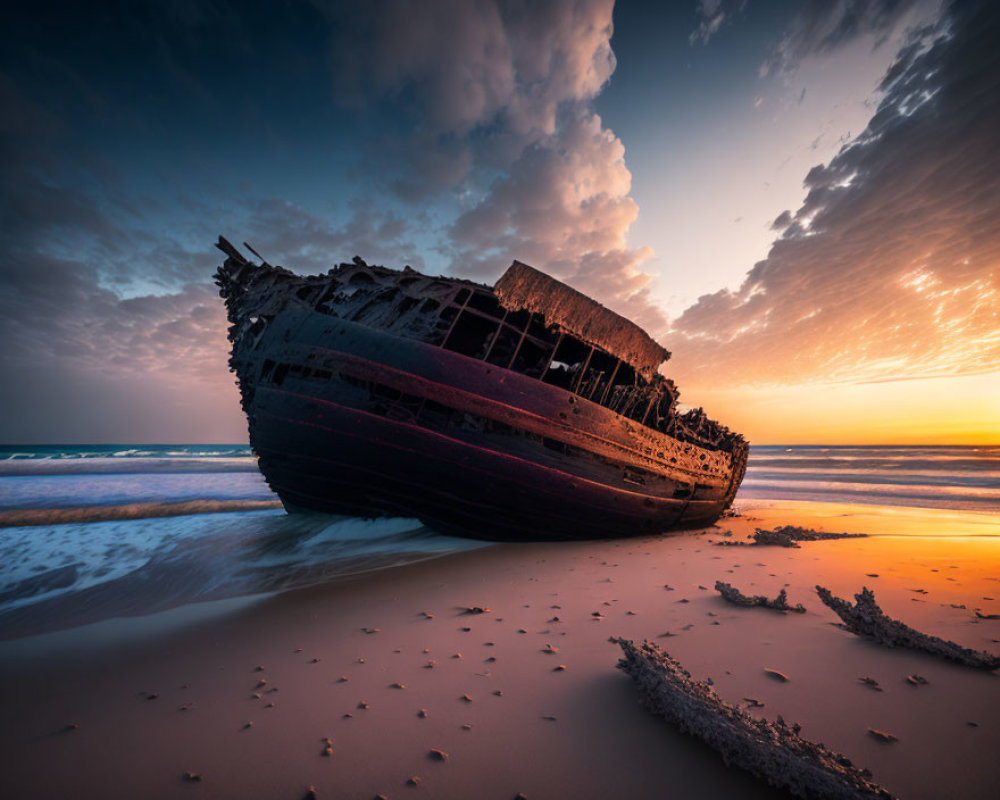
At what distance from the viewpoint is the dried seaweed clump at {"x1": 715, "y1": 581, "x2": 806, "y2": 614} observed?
3490 mm

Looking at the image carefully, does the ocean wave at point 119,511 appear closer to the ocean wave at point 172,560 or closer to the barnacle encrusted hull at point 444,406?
the ocean wave at point 172,560

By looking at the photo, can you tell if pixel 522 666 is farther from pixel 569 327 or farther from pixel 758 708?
pixel 569 327

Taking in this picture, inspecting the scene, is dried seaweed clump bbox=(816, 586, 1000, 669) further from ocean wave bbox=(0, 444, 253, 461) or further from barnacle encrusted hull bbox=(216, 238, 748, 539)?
ocean wave bbox=(0, 444, 253, 461)

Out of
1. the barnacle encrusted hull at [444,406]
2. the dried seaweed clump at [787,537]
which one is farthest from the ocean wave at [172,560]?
the dried seaweed clump at [787,537]

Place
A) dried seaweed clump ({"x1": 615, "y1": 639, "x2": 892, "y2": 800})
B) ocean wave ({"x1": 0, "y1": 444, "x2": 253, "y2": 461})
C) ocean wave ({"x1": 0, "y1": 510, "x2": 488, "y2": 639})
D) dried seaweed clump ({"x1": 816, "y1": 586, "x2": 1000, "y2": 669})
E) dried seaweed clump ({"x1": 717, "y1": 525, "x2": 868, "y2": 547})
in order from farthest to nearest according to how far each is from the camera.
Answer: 1. ocean wave ({"x1": 0, "y1": 444, "x2": 253, "y2": 461})
2. dried seaweed clump ({"x1": 717, "y1": 525, "x2": 868, "y2": 547})
3. ocean wave ({"x1": 0, "y1": 510, "x2": 488, "y2": 639})
4. dried seaweed clump ({"x1": 816, "y1": 586, "x2": 1000, "y2": 669})
5. dried seaweed clump ({"x1": 615, "y1": 639, "x2": 892, "y2": 800})

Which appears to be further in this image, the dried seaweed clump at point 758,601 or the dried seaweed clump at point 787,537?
the dried seaweed clump at point 787,537

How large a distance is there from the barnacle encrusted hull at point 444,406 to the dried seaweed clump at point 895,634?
4.05 metres

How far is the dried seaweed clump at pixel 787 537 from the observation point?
6477 mm

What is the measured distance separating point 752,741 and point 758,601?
242 cm

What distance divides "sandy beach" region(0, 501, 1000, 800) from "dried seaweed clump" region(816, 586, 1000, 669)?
0.26 ft

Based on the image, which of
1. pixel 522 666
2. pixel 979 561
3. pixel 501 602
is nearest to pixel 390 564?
pixel 501 602

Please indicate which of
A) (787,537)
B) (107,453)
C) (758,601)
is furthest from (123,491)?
(107,453)

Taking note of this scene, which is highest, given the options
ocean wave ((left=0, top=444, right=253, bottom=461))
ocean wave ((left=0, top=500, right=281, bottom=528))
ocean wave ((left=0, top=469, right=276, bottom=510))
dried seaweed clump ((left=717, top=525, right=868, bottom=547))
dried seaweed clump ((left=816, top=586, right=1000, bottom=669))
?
dried seaweed clump ((left=717, top=525, right=868, bottom=547))

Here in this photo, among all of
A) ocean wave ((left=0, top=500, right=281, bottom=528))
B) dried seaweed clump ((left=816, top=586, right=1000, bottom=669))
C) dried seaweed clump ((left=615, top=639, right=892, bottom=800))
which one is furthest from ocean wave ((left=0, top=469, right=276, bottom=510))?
dried seaweed clump ((left=816, top=586, right=1000, bottom=669))
